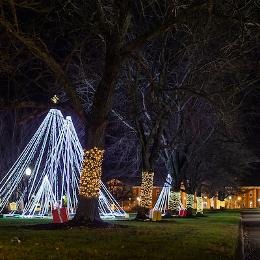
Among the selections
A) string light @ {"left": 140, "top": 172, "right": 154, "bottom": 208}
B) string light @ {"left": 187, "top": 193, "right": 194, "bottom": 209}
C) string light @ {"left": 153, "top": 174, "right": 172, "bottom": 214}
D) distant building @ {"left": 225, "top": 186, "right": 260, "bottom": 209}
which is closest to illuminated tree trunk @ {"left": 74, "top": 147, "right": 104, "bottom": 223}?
→ string light @ {"left": 140, "top": 172, "right": 154, "bottom": 208}

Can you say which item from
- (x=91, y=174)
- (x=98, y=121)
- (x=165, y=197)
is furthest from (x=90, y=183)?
(x=165, y=197)

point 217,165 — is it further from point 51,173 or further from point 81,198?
point 81,198

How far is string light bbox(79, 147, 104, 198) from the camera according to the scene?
760 inches

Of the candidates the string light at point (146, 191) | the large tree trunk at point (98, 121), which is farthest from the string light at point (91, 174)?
the string light at point (146, 191)

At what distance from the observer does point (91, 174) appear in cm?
1958

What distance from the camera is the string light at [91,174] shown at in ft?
63.4

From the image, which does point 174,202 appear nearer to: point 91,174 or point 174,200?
point 174,200

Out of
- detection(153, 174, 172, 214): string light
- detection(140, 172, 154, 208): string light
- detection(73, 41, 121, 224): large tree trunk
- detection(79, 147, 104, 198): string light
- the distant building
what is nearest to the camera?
detection(73, 41, 121, 224): large tree trunk

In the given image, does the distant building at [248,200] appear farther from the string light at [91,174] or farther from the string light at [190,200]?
the string light at [91,174]

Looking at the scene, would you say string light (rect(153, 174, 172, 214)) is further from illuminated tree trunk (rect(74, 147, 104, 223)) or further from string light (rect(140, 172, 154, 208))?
illuminated tree trunk (rect(74, 147, 104, 223))

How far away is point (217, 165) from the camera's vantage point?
179 ft

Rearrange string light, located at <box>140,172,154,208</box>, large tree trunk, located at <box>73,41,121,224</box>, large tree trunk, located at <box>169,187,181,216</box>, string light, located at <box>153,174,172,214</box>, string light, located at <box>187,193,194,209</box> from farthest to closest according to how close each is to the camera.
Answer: string light, located at <box>187,193,194,209</box> → string light, located at <box>153,174,172,214</box> → large tree trunk, located at <box>169,187,181,216</box> → string light, located at <box>140,172,154,208</box> → large tree trunk, located at <box>73,41,121,224</box>

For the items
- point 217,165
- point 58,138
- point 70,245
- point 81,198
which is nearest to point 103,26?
point 81,198

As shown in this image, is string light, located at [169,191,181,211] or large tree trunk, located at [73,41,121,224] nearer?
large tree trunk, located at [73,41,121,224]
